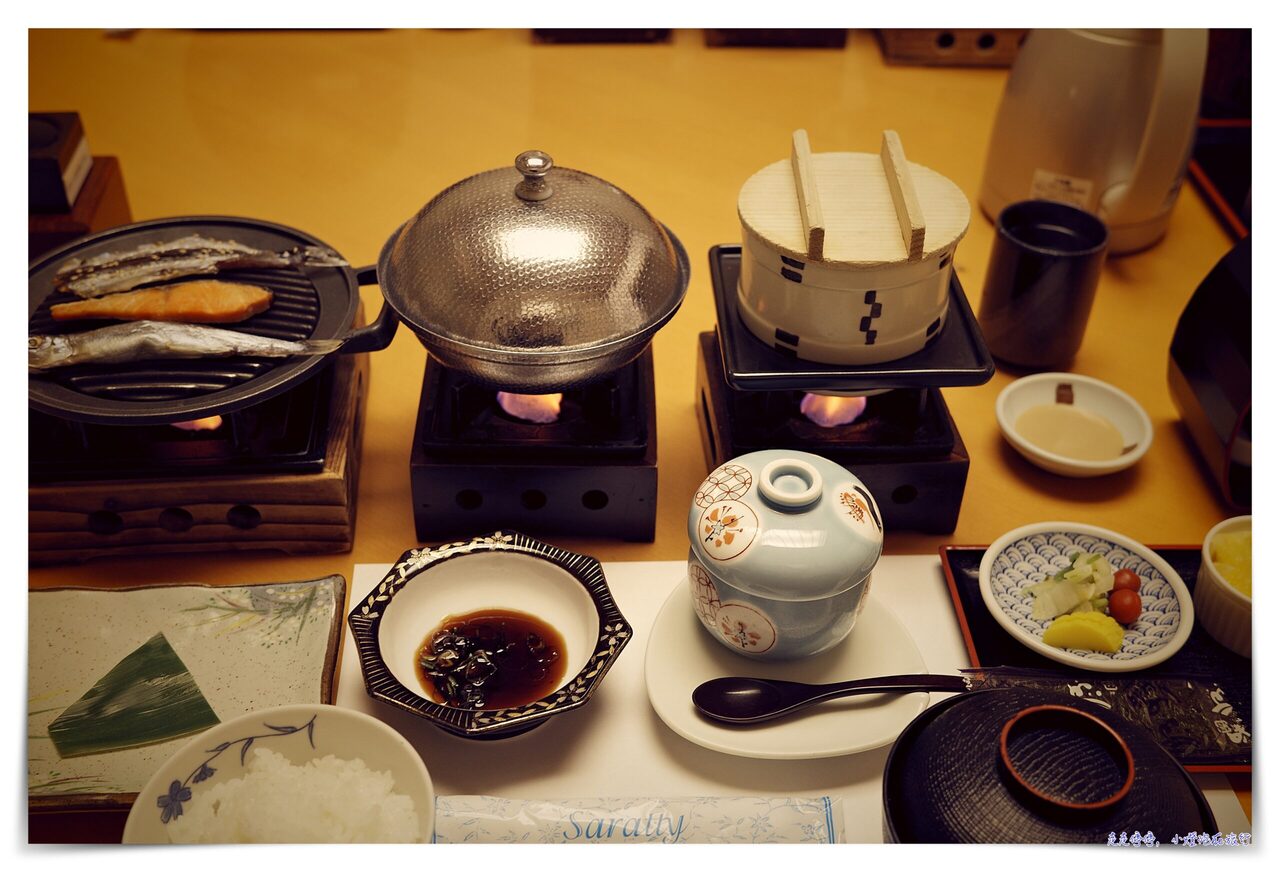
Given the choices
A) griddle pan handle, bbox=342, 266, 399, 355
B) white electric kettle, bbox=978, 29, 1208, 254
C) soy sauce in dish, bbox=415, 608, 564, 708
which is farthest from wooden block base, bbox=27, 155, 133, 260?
white electric kettle, bbox=978, 29, 1208, 254

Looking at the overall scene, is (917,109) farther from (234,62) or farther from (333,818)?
(333,818)

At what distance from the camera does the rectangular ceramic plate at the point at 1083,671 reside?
169cm

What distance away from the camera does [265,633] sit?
178cm

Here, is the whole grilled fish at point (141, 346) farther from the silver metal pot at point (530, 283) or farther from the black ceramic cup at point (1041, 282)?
the black ceramic cup at point (1041, 282)

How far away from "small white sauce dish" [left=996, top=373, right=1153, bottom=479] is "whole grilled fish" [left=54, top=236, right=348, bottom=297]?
134 cm

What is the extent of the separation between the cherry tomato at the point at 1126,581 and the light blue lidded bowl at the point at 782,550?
0.49 metres

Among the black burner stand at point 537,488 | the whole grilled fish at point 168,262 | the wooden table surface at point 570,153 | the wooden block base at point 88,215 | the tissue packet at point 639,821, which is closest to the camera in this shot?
the tissue packet at point 639,821

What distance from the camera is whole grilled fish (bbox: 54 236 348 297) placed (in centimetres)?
198

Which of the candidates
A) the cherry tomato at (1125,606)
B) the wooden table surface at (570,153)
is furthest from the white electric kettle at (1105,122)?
the cherry tomato at (1125,606)

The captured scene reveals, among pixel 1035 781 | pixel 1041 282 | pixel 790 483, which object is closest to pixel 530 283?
pixel 790 483

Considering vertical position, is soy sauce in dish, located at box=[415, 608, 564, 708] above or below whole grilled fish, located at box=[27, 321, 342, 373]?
below

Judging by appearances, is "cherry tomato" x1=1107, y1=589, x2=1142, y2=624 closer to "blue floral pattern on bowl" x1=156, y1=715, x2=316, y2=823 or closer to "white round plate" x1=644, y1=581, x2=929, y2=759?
"white round plate" x1=644, y1=581, x2=929, y2=759

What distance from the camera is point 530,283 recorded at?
1715 millimetres

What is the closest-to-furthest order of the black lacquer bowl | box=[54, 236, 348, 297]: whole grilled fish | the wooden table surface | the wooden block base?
the black lacquer bowl → box=[54, 236, 348, 297]: whole grilled fish → the wooden table surface → the wooden block base
